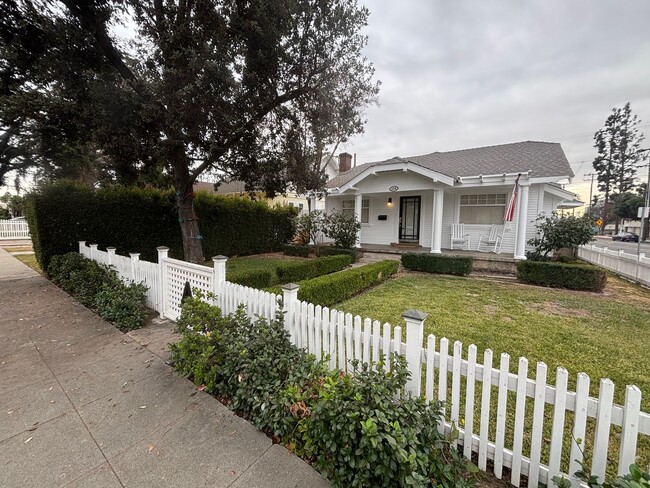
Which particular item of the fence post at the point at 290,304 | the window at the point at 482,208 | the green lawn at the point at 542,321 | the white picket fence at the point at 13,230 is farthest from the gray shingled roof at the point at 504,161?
the white picket fence at the point at 13,230

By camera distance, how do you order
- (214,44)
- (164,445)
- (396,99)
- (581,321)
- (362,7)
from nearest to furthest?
(164,445) → (581,321) → (214,44) → (362,7) → (396,99)

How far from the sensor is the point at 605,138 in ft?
119

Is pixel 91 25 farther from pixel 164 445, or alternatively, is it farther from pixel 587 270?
pixel 587 270

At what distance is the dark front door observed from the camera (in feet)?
42.2

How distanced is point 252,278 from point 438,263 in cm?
617

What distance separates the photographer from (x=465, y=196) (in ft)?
38.3

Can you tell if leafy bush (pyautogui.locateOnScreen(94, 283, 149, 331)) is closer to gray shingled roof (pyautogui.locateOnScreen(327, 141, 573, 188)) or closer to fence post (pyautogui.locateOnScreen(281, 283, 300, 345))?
fence post (pyautogui.locateOnScreen(281, 283, 300, 345))

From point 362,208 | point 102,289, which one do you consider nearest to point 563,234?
point 362,208

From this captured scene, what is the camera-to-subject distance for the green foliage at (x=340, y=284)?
5.21 meters

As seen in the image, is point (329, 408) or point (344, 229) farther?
point (344, 229)

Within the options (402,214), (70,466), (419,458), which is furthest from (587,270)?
(70,466)

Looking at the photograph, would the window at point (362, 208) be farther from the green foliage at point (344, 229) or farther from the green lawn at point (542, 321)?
the green lawn at point (542, 321)

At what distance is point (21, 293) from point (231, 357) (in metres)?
7.53

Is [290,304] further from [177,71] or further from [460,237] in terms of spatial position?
[460,237]
